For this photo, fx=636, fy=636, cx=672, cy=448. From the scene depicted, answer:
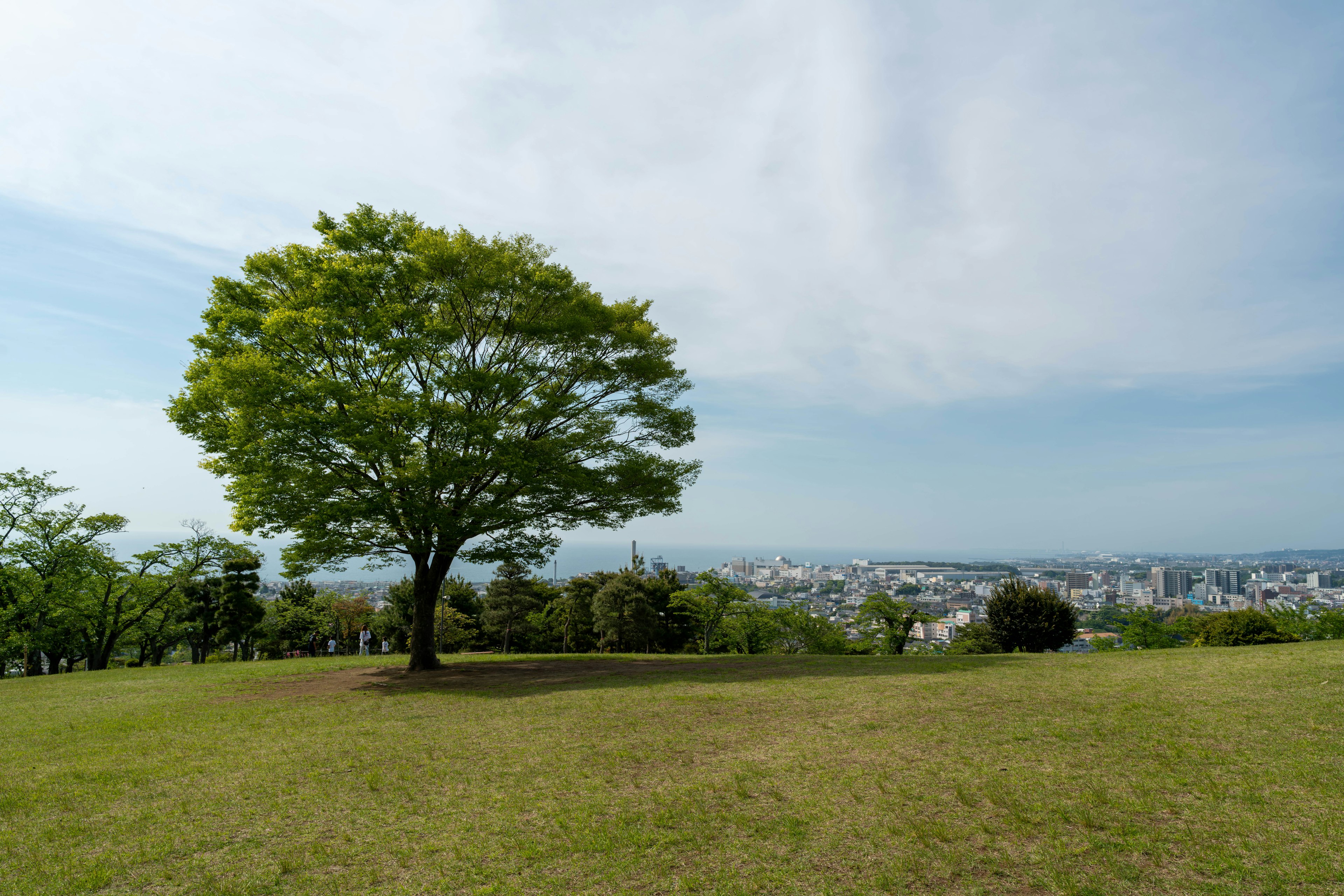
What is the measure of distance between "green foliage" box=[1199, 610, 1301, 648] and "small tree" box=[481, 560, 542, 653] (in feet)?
92.5

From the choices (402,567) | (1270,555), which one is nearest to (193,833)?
(402,567)

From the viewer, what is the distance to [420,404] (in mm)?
13500

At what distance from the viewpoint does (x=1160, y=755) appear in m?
6.34

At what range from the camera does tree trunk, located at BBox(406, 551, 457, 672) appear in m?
15.5

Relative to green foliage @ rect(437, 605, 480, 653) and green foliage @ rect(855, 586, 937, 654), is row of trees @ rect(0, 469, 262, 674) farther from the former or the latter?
green foliage @ rect(855, 586, 937, 654)

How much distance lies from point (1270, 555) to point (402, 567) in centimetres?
25118

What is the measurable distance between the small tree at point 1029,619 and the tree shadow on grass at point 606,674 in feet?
26.7

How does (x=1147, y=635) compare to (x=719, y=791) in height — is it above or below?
below

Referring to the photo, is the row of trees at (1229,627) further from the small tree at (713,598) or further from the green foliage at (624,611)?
the green foliage at (624,611)

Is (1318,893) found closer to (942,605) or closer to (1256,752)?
(1256,752)

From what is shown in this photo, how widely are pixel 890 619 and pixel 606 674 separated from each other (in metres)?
12.6

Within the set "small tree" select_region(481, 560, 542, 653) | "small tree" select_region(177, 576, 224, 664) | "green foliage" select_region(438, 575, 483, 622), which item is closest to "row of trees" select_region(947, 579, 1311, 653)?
"small tree" select_region(481, 560, 542, 653)

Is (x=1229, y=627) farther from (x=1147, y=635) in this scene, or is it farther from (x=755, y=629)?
(x=755, y=629)

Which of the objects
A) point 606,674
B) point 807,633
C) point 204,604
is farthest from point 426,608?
point 204,604
